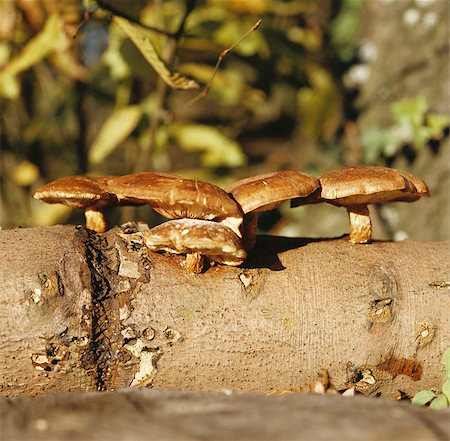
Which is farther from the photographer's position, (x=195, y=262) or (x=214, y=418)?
(x=195, y=262)

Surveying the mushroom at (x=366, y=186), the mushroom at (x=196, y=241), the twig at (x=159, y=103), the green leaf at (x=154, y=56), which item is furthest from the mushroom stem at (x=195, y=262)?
the twig at (x=159, y=103)

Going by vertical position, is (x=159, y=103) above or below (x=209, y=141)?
above

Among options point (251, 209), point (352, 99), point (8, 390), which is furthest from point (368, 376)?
point (352, 99)

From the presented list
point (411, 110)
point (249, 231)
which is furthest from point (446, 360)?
point (411, 110)

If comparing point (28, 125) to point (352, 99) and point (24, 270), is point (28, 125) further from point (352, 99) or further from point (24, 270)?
point (24, 270)

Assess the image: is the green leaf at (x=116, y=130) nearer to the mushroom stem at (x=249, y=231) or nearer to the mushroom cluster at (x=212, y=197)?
the mushroom cluster at (x=212, y=197)

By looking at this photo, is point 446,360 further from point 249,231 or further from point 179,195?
point 179,195

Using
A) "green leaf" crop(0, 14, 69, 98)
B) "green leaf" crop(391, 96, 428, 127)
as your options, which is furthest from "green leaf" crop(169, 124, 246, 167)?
"green leaf" crop(391, 96, 428, 127)
